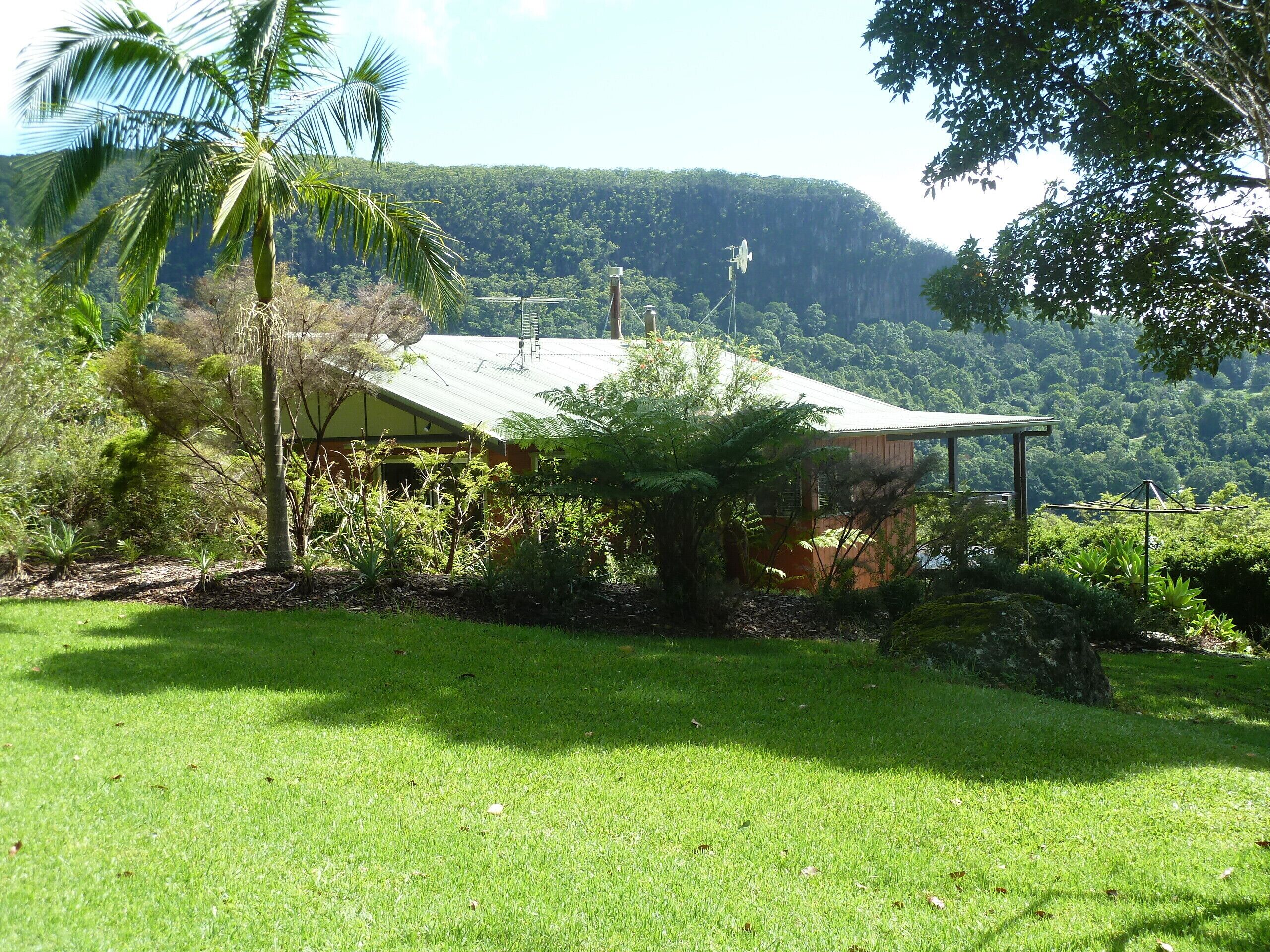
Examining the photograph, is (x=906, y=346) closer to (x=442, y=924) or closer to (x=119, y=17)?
(x=119, y=17)

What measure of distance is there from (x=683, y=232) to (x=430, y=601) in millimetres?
49649

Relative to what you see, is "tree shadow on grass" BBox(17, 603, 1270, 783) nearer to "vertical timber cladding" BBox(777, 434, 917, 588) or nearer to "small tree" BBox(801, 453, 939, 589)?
"small tree" BBox(801, 453, 939, 589)

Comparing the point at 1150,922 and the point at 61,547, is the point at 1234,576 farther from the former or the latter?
the point at 61,547

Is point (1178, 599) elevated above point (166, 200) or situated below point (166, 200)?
below

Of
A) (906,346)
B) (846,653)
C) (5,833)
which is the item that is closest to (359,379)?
(846,653)

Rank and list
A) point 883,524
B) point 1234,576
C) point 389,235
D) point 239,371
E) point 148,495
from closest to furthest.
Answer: point 389,235 < point 239,371 < point 148,495 < point 883,524 < point 1234,576

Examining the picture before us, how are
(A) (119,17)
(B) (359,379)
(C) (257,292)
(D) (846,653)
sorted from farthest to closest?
(B) (359,379) < (C) (257,292) < (A) (119,17) < (D) (846,653)

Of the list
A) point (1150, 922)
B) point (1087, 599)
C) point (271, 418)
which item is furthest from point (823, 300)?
point (1150, 922)

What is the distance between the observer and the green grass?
11.4ft

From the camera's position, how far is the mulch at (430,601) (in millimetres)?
9695

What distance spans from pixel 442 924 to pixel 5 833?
1.96m

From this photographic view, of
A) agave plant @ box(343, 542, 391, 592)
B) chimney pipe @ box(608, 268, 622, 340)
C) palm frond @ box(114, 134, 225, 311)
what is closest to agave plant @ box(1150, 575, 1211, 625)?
agave plant @ box(343, 542, 391, 592)

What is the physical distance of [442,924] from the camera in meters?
3.40

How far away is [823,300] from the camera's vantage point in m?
54.6
